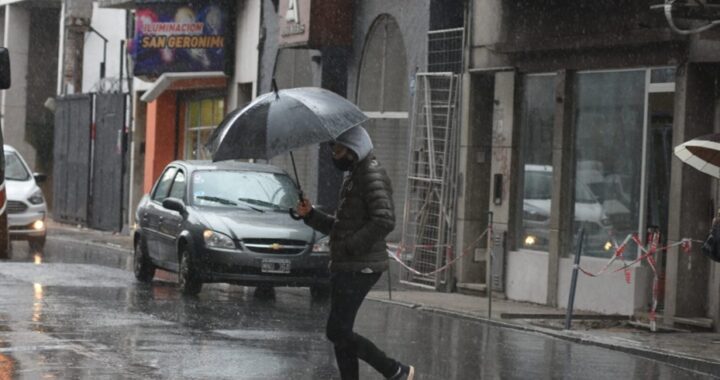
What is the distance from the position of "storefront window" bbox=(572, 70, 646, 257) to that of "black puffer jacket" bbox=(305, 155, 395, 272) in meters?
9.12

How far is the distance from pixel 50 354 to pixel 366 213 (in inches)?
136

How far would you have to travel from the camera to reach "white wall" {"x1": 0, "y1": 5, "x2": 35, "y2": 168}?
1823 inches

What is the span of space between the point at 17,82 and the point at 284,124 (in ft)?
122

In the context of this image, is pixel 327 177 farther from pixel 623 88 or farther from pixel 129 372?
pixel 129 372

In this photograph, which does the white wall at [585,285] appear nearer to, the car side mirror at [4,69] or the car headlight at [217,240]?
the car headlight at [217,240]

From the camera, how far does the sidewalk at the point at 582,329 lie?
590 inches

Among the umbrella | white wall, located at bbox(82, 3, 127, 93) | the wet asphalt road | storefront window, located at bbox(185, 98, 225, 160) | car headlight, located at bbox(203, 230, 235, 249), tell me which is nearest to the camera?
the wet asphalt road

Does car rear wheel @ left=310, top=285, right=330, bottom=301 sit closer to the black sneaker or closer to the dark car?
the dark car

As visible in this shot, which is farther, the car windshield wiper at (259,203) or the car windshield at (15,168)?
the car windshield at (15,168)

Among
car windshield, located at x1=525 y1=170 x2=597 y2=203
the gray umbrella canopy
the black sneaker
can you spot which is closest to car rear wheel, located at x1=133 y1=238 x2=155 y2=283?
car windshield, located at x1=525 y1=170 x2=597 y2=203

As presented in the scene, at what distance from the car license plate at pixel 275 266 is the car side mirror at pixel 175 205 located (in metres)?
1.55

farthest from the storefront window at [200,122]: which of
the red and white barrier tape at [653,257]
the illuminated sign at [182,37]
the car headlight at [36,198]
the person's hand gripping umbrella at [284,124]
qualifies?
the person's hand gripping umbrella at [284,124]

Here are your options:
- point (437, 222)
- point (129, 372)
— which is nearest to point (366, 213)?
point (129, 372)

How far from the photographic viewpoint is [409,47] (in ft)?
80.9
